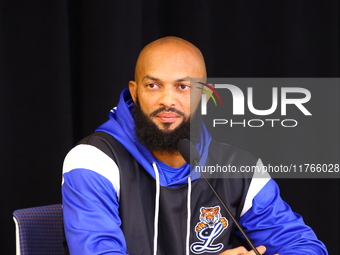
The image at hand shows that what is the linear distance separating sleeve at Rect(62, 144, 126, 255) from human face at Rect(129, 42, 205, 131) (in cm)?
25

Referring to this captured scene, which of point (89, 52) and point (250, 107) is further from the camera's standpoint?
point (250, 107)

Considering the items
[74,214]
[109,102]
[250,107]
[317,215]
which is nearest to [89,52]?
[109,102]

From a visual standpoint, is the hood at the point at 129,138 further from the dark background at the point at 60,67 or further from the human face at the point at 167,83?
the dark background at the point at 60,67

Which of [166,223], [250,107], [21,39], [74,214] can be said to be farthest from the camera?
[250,107]

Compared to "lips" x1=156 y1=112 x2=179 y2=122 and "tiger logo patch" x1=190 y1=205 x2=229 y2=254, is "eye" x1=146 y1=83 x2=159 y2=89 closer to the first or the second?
"lips" x1=156 y1=112 x2=179 y2=122

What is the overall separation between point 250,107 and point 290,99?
222mm

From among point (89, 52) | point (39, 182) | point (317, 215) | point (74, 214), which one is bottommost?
point (317, 215)

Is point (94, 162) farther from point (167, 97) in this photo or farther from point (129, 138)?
point (167, 97)

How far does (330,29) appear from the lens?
331cm

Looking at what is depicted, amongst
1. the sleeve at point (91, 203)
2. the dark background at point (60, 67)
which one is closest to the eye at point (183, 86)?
the sleeve at point (91, 203)

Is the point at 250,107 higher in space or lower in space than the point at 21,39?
lower

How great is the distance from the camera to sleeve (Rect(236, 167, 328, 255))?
216cm

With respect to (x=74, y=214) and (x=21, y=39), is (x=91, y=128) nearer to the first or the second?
(x=21, y=39)

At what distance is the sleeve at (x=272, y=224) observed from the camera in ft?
7.09
